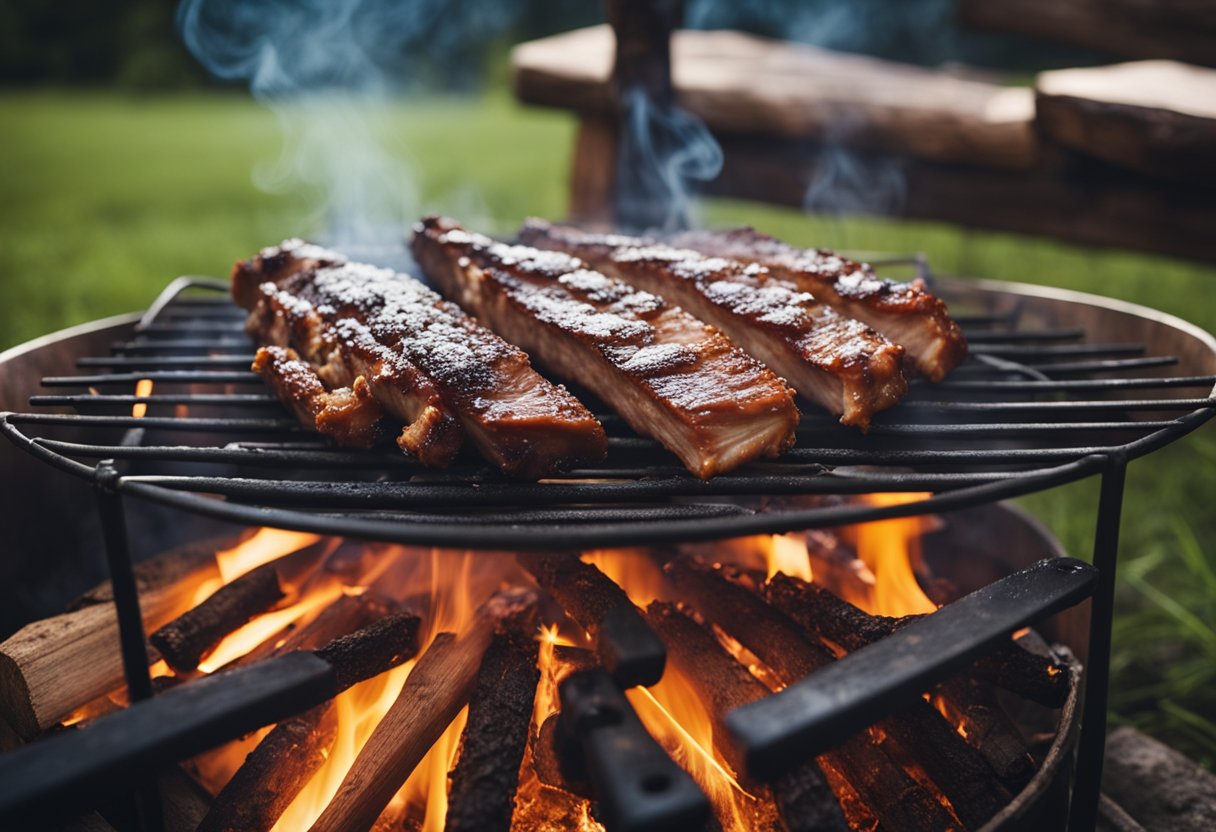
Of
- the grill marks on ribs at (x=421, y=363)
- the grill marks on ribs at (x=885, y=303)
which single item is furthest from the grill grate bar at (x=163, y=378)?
the grill marks on ribs at (x=885, y=303)

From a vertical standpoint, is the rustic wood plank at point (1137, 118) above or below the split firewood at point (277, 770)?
above

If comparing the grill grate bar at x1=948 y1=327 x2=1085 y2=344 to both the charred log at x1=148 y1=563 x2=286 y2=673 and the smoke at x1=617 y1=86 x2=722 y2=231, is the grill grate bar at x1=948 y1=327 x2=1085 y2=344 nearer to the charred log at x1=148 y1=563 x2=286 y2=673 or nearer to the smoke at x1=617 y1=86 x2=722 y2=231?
the smoke at x1=617 y1=86 x2=722 y2=231

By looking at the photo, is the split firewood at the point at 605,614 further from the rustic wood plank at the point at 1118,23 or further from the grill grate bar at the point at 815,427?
the rustic wood plank at the point at 1118,23

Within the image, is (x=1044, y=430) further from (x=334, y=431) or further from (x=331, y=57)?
(x=331, y=57)

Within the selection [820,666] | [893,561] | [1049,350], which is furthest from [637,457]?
[1049,350]

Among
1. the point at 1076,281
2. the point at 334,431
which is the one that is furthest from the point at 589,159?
the point at 1076,281

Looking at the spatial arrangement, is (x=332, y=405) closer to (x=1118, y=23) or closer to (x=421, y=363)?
(x=421, y=363)
